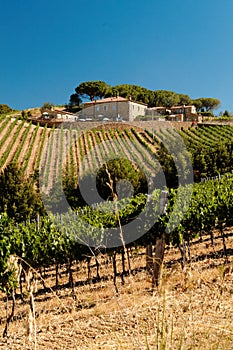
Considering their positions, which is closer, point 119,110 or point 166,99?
point 119,110

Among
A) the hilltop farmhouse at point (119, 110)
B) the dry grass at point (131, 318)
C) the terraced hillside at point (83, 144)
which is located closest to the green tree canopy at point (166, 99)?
the hilltop farmhouse at point (119, 110)

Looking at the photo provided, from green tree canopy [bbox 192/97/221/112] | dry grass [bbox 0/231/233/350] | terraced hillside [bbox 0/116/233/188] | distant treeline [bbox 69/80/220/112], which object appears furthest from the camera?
green tree canopy [bbox 192/97/221/112]

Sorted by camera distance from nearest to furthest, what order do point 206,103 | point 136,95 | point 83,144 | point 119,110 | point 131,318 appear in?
point 131,318, point 83,144, point 119,110, point 136,95, point 206,103

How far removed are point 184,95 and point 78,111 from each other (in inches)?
1261

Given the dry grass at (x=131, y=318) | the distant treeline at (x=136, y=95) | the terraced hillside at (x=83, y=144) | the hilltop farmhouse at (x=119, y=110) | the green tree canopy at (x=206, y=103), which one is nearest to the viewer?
the dry grass at (x=131, y=318)

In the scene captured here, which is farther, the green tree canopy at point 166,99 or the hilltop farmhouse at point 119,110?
the green tree canopy at point 166,99

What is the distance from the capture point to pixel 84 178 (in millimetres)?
25953

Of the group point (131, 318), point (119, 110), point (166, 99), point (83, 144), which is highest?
point (166, 99)

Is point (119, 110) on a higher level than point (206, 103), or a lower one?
lower

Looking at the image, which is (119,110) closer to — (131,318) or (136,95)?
(136,95)

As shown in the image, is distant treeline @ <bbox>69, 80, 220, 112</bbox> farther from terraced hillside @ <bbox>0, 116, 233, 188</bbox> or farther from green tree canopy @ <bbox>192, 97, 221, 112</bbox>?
terraced hillside @ <bbox>0, 116, 233, 188</bbox>

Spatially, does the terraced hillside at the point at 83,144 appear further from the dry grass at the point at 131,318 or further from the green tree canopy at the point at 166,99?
the green tree canopy at the point at 166,99

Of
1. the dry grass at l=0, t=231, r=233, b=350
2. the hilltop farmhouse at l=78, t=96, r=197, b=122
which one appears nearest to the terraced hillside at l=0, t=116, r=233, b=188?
the hilltop farmhouse at l=78, t=96, r=197, b=122

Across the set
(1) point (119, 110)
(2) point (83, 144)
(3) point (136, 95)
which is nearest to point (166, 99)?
(3) point (136, 95)
